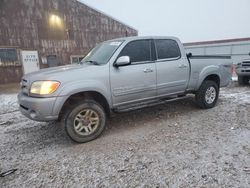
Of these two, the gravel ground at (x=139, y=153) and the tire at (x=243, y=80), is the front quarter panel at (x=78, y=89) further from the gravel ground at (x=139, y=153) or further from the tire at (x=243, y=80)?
the tire at (x=243, y=80)

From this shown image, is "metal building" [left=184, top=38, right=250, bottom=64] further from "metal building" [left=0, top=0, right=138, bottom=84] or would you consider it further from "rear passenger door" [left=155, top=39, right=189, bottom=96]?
"rear passenger door" [left=155, top=39, right=189, bottom=96]

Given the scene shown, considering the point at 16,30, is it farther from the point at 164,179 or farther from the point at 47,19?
the point at 164,179

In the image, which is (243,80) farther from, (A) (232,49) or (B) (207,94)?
(A) (232,49)

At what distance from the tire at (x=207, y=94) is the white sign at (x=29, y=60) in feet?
37.6

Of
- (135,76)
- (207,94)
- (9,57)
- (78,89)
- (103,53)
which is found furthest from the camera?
(9,57)

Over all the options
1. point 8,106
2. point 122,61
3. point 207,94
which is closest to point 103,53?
point 122,61

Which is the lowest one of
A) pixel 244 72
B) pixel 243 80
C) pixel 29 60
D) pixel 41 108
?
pixel 243 80

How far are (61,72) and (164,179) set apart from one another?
2.44 m

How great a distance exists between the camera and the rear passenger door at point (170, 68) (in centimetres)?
482

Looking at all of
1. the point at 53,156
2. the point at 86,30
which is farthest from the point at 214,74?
the point at 86,30

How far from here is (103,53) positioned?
15.1 feet

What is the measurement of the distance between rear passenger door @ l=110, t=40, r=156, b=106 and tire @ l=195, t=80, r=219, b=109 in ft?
5.17

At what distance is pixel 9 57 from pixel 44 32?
8.94 feet

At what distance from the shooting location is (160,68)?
4.77 metres
